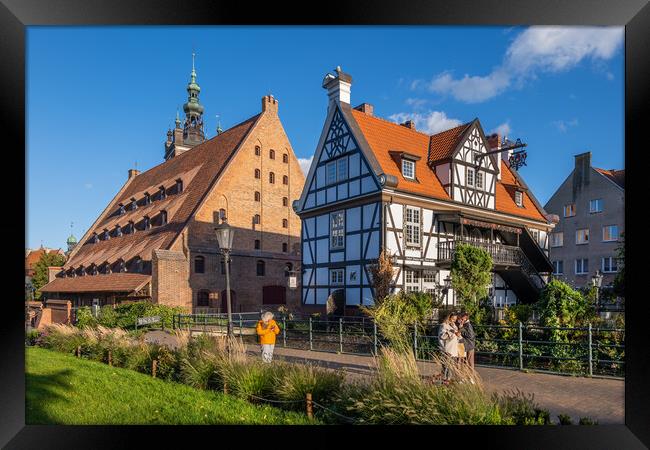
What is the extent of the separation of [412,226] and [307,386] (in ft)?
42.0

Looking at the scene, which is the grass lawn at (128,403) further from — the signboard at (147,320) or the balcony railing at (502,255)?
the balcony railing at (502,255)

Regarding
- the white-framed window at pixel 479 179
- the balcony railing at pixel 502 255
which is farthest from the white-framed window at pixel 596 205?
the white-framed window at pixel 479 179

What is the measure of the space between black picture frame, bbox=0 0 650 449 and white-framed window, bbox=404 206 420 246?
1198 cm

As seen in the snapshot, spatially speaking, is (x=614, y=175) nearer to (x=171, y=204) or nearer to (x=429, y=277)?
(x=429, y=277)

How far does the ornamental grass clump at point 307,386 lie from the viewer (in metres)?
7.25

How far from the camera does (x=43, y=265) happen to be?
1657 inches

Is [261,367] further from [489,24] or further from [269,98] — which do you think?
[269,98]

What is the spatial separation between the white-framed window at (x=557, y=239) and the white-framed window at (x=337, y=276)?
1904 cm

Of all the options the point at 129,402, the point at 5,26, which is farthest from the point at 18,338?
the point at 5,26

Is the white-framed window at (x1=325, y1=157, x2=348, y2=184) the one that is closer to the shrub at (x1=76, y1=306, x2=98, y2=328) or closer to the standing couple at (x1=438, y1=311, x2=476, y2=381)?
the shrub at (x1=76, y1=306, x2=98, y2=328)

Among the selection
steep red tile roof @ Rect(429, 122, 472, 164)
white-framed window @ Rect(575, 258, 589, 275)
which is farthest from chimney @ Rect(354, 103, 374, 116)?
white-framed window @ Rect(575, 258, 589, 275)

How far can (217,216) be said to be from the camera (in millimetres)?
27594

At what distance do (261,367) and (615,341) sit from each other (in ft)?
26.6

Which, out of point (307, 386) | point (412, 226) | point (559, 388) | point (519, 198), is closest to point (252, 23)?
point (307, 386)
